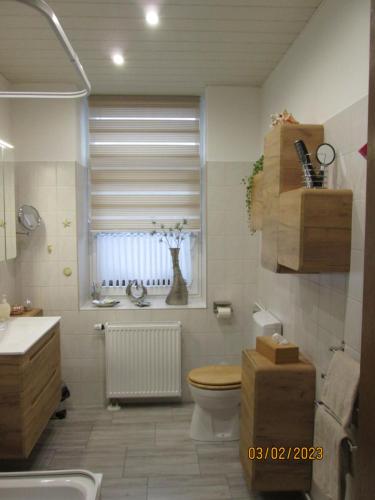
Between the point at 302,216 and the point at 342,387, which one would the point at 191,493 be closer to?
the point at 342,387

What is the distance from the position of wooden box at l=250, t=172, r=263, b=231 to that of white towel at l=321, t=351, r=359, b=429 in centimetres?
117

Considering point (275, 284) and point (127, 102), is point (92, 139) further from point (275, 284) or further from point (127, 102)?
point (275, 284)

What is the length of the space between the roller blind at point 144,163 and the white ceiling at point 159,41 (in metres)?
0.27

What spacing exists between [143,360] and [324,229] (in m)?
2.10

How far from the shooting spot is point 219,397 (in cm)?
262

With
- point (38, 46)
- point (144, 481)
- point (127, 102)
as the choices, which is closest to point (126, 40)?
point (38, 46)

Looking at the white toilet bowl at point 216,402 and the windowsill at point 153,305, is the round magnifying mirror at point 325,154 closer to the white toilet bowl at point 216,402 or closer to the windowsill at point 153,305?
the white toilet bowl at point 216,402

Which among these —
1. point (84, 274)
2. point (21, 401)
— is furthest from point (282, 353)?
point (84, 274)

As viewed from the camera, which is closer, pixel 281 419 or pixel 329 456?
pixel 329 456

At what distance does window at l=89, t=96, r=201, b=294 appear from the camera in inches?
136

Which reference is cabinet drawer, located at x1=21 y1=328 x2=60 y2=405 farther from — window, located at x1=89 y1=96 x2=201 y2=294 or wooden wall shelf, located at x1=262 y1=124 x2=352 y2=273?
wooden wall shelf, located at x1=262 y1=124 x2=352 y2=273

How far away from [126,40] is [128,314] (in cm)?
202

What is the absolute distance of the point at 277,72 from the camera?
2.80 metres

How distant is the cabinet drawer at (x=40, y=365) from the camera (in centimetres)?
223
